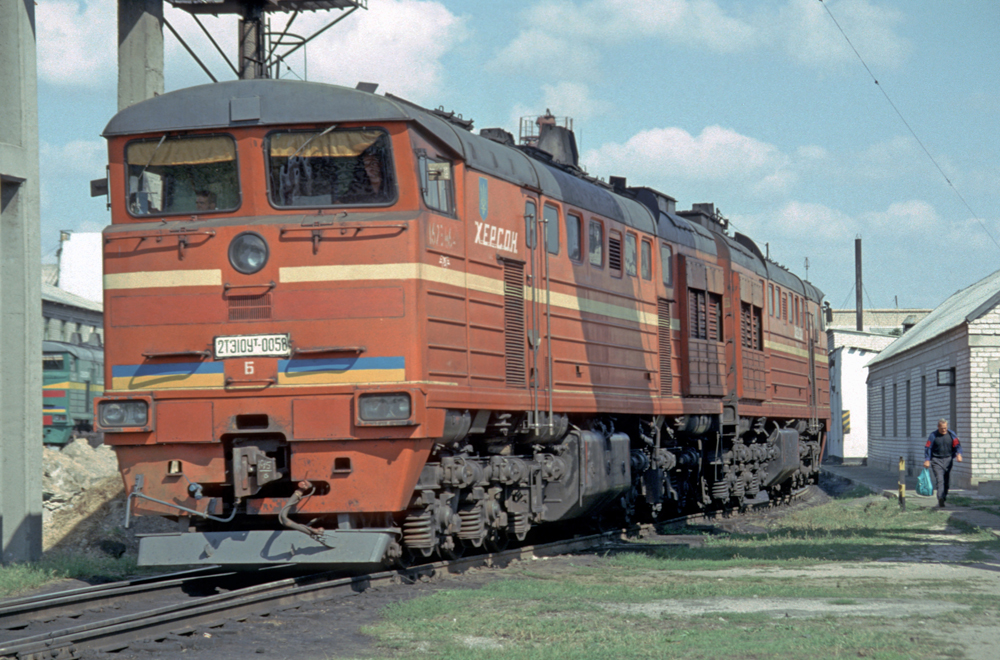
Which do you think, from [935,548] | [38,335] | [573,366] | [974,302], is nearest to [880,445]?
[974,302]

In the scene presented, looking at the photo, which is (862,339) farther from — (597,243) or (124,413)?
(124,413)

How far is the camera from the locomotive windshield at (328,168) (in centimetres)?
1038

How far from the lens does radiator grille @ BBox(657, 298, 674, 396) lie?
16.5 meters

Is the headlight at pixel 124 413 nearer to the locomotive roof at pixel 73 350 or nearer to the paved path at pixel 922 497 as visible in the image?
the paved path at pixel 922 497

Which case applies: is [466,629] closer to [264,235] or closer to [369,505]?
[369,505]

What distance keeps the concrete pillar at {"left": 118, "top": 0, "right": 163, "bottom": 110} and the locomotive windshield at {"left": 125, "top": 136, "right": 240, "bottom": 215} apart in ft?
19.8

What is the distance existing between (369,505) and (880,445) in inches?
1537

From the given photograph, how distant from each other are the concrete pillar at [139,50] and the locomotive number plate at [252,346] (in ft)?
24.1

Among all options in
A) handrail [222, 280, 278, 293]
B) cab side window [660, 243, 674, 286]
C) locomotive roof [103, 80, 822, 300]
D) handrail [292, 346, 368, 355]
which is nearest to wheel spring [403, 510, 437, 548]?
handrail [292, 346, 368, 355]

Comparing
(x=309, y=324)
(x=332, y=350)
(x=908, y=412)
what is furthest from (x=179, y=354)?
(x=908, y=412)

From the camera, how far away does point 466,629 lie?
858cm

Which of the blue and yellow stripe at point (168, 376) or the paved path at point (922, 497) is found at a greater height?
the blue and yellow stripe at point (168, 376)

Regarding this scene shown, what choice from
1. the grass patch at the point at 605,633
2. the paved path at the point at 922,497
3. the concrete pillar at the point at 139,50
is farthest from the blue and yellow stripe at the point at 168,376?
the paved path at the point at 922,497

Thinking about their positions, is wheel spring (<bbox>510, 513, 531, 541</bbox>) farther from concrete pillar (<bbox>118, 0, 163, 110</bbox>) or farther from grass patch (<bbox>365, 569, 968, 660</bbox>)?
concrete pillar (<bbox>118, 0, 163, 110</bbox>)
